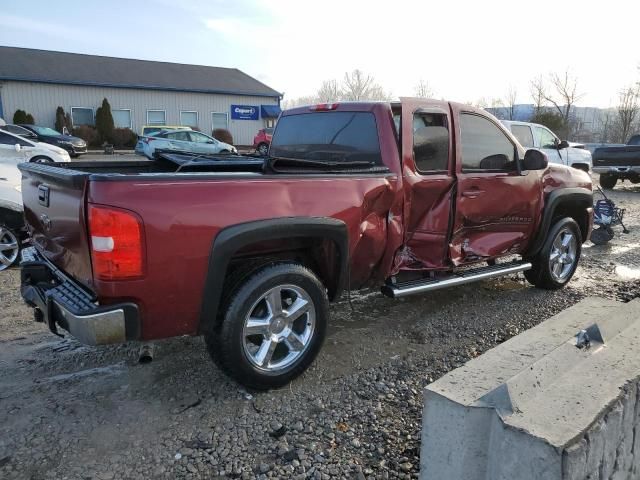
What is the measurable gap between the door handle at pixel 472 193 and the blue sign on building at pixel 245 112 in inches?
1360

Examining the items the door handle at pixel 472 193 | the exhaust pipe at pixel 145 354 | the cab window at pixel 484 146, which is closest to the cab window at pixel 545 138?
the cab window at pixel 484 146

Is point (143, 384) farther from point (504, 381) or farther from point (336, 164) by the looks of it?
point (504, 381)

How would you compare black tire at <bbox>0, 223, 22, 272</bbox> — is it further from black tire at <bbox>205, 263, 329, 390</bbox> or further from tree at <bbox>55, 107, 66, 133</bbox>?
tree at <bbox>55, 107, 66, 133</bbox>

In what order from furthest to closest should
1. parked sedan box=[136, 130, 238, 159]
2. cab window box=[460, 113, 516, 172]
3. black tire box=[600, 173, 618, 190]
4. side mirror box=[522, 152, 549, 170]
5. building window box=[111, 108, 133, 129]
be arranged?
building window box=[111, 108, 133, 129]
parked sedan box=[136, 130, 238, 159]
black tire box=[600, 173, 618, 190]
side mirror box=[522, 152, 549, 170]
cab window box=[460, 113, 516, 172]

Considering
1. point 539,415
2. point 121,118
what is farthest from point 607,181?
point 121,118

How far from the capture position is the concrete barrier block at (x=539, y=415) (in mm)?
1865

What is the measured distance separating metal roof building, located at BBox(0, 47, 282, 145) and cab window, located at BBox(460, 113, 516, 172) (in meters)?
32.3

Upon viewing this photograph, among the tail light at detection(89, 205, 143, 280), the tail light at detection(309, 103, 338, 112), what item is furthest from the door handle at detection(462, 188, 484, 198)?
the tail light at detection(89, 205, 143, 280)

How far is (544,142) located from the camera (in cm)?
1350

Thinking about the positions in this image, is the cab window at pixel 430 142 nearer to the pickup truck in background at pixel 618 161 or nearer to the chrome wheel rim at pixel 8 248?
the chrome wheel rim at pixel 8 248

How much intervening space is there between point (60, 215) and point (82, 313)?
77 cm

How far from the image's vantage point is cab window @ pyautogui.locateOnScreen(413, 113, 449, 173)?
4289mm

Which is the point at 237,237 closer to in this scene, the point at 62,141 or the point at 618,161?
the point at 618,161

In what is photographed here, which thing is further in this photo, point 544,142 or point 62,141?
point 62,141
